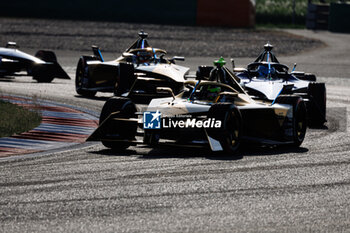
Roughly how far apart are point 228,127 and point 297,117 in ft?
6.11

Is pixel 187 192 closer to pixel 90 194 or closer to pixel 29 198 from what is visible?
pixel 90 194

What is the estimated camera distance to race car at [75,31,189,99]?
63.4 ft

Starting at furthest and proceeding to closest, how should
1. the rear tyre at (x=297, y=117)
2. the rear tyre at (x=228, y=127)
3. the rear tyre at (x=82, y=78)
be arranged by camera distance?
the rear tyre at (x=82, y=78)
the rear tyre at (x=297, y=117)
the rear tyre at (x=228, y=127)

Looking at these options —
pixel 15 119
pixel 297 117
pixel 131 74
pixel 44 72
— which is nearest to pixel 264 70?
pixel 131 74

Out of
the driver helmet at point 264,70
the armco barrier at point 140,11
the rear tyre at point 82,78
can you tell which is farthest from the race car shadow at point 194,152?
the armco barrier at point 140,11

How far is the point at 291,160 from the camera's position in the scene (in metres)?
11.0

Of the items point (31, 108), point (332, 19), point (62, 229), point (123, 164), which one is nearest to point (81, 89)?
point (31, 108)

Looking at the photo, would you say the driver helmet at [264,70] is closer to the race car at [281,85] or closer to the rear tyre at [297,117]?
the race car at [281,85]

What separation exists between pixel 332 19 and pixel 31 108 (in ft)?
134

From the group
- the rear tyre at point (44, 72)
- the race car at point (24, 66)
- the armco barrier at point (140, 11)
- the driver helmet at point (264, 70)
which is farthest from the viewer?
the armco barrier at point (140, 11)

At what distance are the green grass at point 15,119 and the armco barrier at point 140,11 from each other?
3478 centimetres

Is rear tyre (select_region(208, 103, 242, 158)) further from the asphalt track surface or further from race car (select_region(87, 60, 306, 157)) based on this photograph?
the asphalt track surface

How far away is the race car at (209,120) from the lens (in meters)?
11.1

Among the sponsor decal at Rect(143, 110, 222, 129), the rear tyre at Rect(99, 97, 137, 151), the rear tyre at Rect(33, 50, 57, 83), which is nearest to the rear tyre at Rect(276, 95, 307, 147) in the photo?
the sponsor decal at Rect(143, 110, 222, 129)
